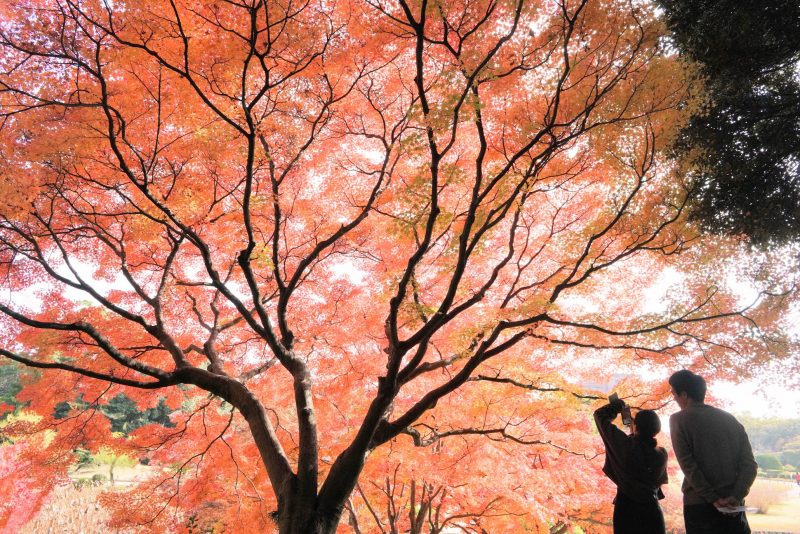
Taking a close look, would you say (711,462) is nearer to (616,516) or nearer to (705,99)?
(616,516)

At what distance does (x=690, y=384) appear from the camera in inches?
102

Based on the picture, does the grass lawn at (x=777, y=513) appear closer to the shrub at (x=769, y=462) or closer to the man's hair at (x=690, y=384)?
the shrub at (x=769, y=462)

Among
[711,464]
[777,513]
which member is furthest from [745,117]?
[777,513]

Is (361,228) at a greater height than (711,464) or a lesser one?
greater

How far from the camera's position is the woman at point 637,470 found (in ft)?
8.18

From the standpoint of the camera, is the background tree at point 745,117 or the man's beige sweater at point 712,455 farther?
the background tree at point 745,117

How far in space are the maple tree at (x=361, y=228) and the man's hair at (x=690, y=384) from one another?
66.4 inches

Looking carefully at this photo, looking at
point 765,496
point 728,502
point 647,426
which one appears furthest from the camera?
point 765,496

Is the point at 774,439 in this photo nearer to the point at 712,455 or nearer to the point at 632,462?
the point at 712,455

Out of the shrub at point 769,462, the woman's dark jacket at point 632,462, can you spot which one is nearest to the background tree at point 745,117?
the woman's dark jacket at point 632,462

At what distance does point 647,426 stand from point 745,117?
381 centimetres

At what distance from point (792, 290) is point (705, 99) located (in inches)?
90.2

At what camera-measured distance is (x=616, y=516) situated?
2598 mm

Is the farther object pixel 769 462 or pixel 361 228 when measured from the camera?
pixel 769 462
